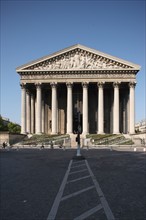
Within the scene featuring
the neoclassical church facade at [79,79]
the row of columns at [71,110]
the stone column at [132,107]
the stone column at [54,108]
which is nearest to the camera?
the stone column at [132,107]

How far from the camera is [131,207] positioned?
859 cm

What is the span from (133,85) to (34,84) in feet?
78.2

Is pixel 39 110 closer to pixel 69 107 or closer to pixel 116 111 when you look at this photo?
pixel 69 107

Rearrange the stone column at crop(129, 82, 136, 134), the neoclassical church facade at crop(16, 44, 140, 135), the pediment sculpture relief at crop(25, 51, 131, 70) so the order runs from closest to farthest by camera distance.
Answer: the stone column at crop(129, 82, 136, 134) → the neoclassical church facade at crop(16, 44, 140, 135) → the pediment sculpture relief at crop(25, 51, 131, 70)

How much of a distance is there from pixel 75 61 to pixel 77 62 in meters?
0.56

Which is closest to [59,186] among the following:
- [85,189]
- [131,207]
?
[85,189]

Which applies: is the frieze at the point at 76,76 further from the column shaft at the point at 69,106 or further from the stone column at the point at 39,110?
the column shaft at the point at 69,106

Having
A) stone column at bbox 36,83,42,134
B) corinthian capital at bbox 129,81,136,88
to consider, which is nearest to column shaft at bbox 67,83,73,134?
stone column at bbox 36,83,42,134

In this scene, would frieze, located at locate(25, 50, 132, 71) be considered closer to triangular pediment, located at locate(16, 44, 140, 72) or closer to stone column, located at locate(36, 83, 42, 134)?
triangular pediment, located at locate(16, 44, 140, 72)

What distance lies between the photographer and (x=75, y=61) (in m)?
73.6

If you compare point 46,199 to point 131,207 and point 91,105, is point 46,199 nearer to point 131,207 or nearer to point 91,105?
point 131,207

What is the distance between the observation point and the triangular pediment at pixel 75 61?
239ft

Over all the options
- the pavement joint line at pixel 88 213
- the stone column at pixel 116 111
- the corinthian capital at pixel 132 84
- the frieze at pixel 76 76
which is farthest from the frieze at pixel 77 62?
the pavement joint line at pixel 88 213

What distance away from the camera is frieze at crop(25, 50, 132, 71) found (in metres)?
72.9
